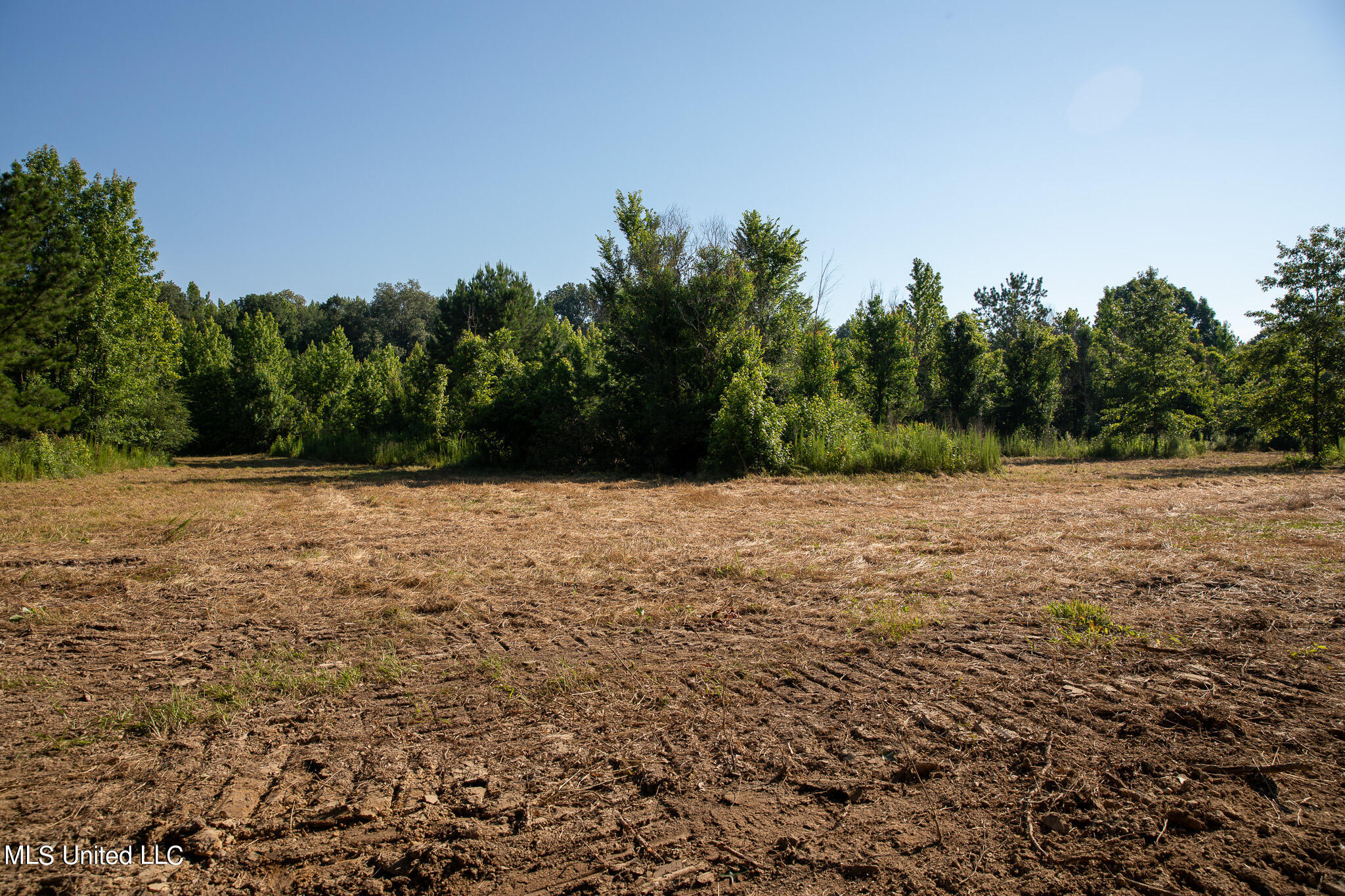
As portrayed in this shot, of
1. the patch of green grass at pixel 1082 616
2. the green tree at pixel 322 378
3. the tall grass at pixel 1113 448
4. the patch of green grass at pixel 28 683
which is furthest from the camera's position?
the green tree at pixel 322 378

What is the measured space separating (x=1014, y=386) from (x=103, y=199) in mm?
37104

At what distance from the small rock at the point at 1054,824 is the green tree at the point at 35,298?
Answer: 20.6 metres

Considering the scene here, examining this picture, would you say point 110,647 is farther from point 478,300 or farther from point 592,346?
point 478,300

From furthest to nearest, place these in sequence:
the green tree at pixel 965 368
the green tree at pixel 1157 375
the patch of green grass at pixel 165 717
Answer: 1. the green tree at pixel 965 368
2. the green tree at pixel 1157 375
3. the patch of green grass at pixel 165 717

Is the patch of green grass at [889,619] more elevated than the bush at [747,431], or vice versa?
the bush at [747,431]

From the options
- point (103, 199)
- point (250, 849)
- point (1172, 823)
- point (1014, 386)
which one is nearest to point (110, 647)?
point (250, 849)

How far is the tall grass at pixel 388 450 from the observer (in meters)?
19.6

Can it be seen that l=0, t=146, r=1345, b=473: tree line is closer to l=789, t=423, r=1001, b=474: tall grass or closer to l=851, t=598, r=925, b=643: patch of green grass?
l=789, t=423, r=1001, b=474: tall grass

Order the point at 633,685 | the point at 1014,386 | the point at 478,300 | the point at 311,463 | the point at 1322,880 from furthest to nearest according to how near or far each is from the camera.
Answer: the point at 478,300, the point at 1014,386, the point at 311,463, the point at 633,685, the point at 1322,880

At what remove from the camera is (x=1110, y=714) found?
2.67 metres

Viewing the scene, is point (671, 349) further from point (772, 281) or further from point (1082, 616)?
point (1082, 616)

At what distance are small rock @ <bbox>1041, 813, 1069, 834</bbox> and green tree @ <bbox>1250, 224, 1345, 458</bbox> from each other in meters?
20.3

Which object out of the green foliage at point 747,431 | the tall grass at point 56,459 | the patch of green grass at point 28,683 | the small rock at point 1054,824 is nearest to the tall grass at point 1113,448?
the green foliage at point 747,431

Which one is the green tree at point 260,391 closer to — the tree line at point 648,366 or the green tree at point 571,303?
the tree line at point 648,366
